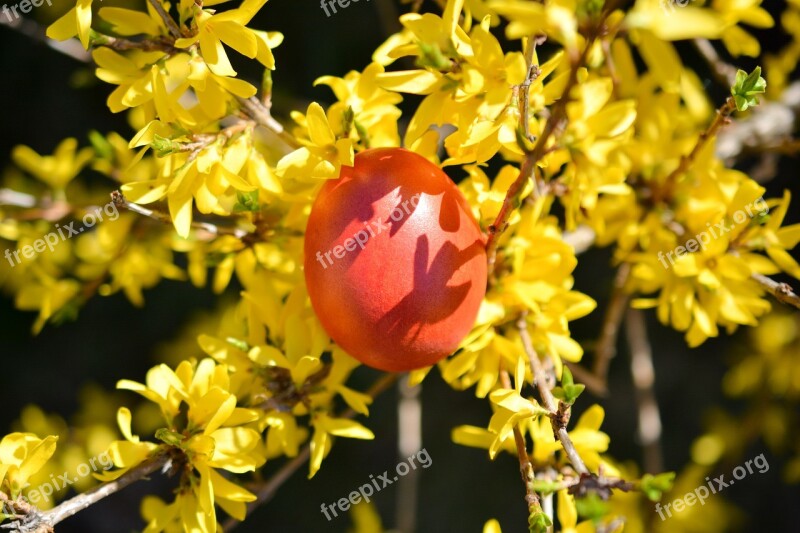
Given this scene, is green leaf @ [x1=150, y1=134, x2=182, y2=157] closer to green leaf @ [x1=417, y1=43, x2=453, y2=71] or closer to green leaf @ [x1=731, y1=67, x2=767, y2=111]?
green leaf @ [x1=417, y1=43, x2=453, y2=71]

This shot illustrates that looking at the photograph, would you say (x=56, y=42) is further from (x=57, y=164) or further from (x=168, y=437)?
(x=168, y=437)

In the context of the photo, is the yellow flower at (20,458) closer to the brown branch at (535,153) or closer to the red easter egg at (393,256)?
the red easter egg at (393,256)

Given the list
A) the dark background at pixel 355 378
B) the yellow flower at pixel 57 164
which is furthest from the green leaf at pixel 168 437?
the dark background at pixel 355 378

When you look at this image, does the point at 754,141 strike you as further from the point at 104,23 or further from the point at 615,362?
the point at 104,23

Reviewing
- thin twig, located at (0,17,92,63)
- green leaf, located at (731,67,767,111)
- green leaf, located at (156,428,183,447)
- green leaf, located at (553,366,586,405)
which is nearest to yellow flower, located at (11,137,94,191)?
thin twig, located at (0,17,92,63)

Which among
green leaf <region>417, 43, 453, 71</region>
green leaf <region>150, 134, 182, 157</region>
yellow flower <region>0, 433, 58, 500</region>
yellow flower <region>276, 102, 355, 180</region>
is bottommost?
yellow flower <region>0, 433, 58, 500</region>

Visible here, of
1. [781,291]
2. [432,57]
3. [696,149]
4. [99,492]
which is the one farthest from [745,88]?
[99,492]

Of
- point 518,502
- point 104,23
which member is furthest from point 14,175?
point 518,502
